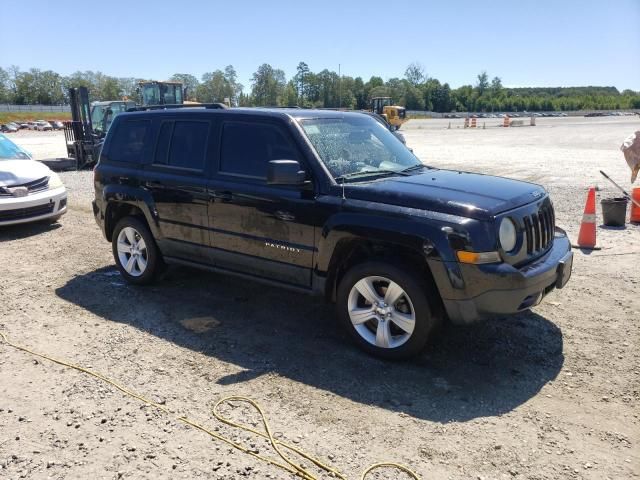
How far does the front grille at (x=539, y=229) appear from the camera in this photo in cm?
413

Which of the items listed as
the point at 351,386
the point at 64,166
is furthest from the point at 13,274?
the point at 64,166

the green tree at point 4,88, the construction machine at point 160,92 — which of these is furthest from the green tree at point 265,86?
the construction machine at point 160,92

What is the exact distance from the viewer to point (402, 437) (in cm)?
330

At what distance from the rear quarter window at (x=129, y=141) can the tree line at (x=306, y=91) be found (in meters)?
82.7

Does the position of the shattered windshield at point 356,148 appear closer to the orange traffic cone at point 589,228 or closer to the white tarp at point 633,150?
the orange traffic cone at point 589,228

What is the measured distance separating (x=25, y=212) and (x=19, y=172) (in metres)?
0.78

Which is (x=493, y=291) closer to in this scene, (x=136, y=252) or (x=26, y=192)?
(x=136, y=252)

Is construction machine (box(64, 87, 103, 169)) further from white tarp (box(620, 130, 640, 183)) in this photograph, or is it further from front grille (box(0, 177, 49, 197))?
white tarp (box(620, 130, 640, 183))

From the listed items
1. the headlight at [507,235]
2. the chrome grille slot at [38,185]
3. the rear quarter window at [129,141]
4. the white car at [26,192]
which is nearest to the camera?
the headlight at [507,235]

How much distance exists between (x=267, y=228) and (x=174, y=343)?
1.32m

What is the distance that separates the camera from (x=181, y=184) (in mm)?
5383

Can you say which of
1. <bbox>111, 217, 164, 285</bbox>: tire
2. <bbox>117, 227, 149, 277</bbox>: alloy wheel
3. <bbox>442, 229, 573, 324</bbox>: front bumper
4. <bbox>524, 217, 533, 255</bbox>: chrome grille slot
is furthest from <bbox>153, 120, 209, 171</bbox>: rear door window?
<bbox>524, 217, 533, 255</bbox>: chrome grille slot

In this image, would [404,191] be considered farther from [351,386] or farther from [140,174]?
[140,174]

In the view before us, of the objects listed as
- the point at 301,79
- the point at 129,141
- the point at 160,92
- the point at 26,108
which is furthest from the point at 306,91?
the point at 129,141
